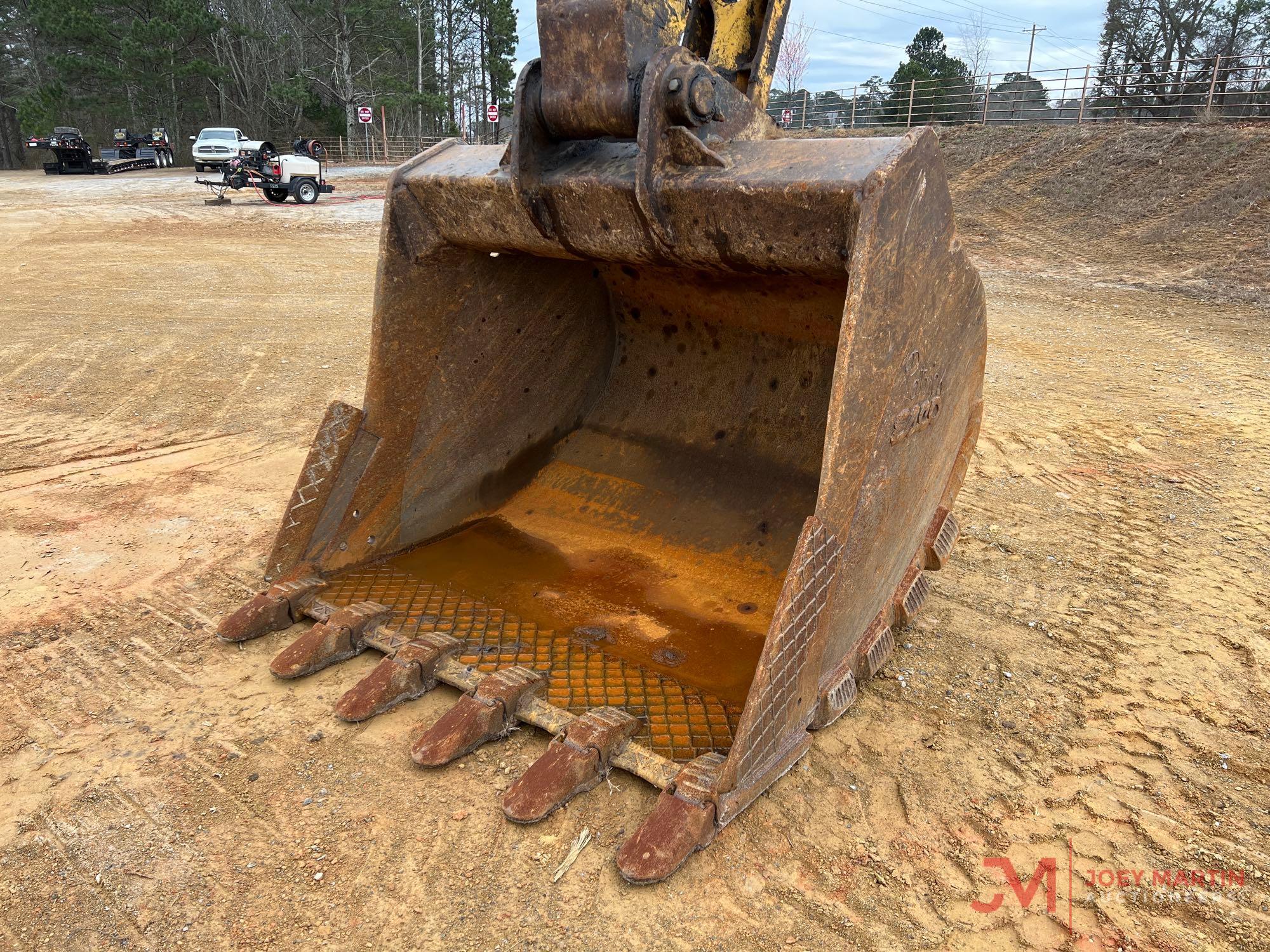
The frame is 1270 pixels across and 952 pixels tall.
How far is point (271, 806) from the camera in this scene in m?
2.22

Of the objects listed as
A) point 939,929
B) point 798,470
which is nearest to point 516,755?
point 939,929

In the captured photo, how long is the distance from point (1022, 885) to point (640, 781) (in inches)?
36.1

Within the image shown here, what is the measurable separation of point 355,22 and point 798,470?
125ft

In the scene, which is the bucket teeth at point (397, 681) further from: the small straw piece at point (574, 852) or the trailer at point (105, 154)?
the trailer at point (105, 154)

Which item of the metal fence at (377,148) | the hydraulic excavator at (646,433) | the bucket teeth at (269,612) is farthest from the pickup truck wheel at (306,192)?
the bucket teeth at (269,612)

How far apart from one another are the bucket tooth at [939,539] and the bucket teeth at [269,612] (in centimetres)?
206

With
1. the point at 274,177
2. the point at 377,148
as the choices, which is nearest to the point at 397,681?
the point at 274,177

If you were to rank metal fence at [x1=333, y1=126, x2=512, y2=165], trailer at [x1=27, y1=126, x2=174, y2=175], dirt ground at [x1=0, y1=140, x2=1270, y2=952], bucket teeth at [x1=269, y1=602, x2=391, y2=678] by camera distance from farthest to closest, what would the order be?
metal fence at [x1=333, y1=126, x2=512, y2=165]
trailer at [x1=27, y1=126, x2=174, y2=175]
bucket teeth at [x1=269, y1=602, x2=391, y2=678]
dirt ground at [x1=0, y1=140, x2=1270, y2=952]

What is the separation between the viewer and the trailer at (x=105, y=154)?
88.5 ft

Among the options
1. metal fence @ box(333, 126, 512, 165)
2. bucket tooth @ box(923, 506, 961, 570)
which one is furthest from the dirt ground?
metal fence @ box(333, 126, 512, 165)

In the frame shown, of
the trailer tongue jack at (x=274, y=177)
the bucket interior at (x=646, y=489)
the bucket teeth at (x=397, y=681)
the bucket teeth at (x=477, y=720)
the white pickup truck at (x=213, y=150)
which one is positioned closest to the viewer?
the bucket teeth at (x=477, y=720)

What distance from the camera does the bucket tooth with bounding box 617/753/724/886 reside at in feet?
6.52

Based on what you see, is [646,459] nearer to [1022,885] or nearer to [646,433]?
[646,433]

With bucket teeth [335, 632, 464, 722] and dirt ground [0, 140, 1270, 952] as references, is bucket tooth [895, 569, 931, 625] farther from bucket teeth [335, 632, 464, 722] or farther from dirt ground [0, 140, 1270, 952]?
bucket teeth [335, 632, 464, 722]
